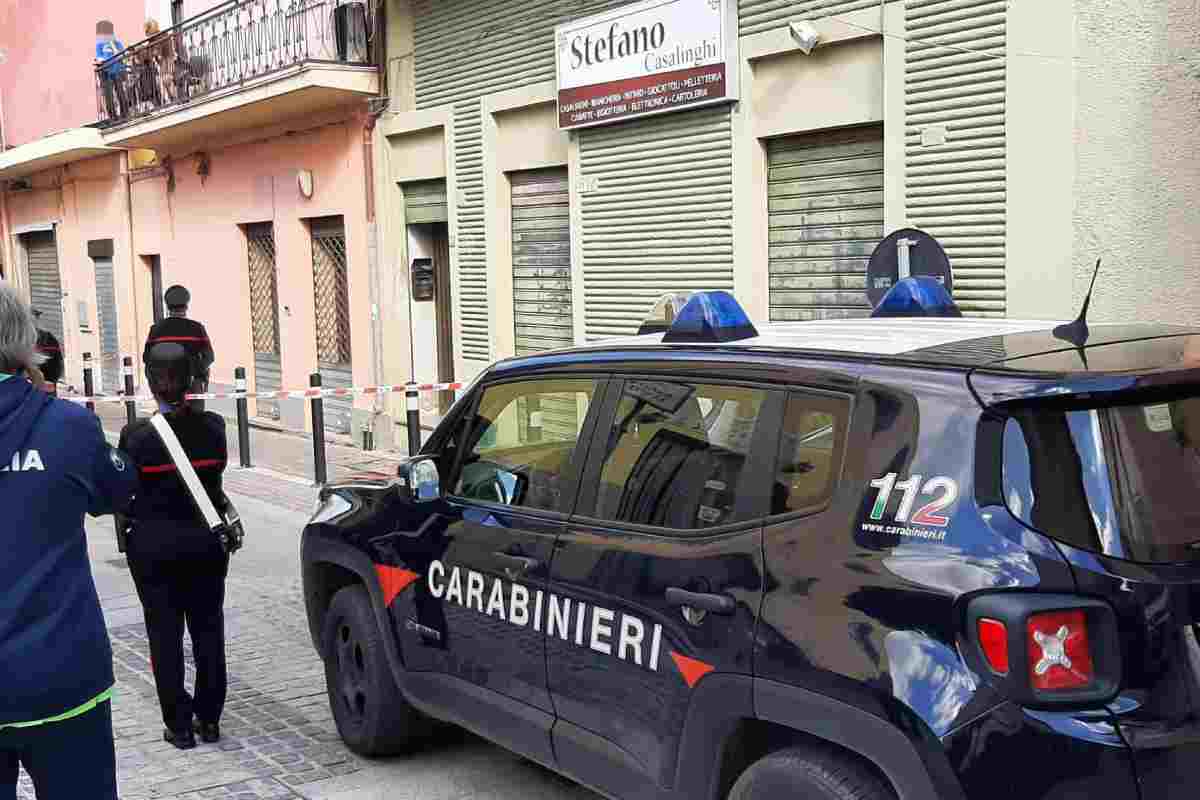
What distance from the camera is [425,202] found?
15.4m

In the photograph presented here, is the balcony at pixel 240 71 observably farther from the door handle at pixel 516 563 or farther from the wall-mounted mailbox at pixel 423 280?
the door handle at pixel 516 563

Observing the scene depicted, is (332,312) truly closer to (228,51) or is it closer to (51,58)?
(228,51)

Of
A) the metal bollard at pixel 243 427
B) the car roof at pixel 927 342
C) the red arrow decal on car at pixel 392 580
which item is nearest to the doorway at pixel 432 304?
the metal bollard at pixel 243 427

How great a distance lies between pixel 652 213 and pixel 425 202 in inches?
176

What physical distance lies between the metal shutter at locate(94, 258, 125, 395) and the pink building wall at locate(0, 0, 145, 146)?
284cm

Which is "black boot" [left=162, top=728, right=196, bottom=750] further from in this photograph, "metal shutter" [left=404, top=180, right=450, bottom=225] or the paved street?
"metal shutter" [left=404, top=180, right=450, bottom=225]

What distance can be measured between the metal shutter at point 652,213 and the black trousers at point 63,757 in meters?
8.16

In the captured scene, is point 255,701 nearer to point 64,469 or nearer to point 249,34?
point 64,469

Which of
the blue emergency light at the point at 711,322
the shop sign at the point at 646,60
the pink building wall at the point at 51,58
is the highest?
the pink building wall at the point at 51,58

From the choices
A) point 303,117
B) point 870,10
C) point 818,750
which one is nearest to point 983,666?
point 818,750

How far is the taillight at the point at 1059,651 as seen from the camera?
2820mm

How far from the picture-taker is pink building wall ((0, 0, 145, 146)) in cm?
2311

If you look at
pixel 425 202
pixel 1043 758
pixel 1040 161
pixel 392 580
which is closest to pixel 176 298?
pixel 425 202

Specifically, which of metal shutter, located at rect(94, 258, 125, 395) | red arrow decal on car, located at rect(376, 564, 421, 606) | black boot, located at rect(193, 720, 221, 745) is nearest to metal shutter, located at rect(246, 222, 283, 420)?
metal shutter, located at rect(94, 258, 125, 395)
